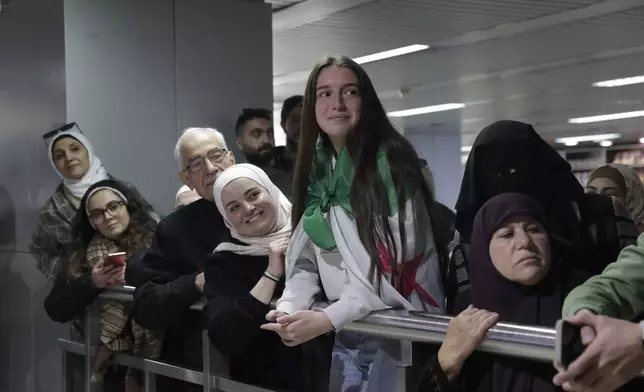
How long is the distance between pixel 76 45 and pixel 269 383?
269cm

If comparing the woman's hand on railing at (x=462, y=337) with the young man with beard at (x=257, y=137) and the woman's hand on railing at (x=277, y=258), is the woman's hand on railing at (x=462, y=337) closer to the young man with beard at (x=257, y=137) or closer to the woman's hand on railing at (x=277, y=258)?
the woman's hand on railing at (x=277, y=258)

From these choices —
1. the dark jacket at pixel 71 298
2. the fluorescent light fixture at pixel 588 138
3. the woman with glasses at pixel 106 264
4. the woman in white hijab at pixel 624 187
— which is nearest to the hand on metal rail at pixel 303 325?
the woman in white hijab at pixel 624 187

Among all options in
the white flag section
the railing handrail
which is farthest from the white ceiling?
the railing handrail

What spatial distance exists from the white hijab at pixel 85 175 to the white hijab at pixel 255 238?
5.98 feet

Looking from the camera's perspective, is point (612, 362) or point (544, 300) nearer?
point (612, 362)

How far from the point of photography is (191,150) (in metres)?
3.23

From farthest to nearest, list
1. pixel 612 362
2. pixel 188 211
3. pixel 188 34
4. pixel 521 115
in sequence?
pixel 521 115
pixel 188 34
pixel 188 211
pixel 612 362

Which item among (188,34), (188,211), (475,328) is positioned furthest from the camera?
(188,34)

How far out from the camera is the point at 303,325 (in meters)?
2.28

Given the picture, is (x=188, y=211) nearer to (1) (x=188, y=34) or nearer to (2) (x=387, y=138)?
(2) (x=387, y=138)

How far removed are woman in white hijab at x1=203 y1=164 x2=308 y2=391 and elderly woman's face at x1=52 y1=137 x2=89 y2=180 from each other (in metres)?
1.86

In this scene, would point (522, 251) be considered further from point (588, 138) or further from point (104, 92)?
point (588, 138)

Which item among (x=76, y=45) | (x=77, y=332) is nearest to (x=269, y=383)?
(x=77, y=332)

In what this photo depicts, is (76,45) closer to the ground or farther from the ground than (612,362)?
farther from the ground
